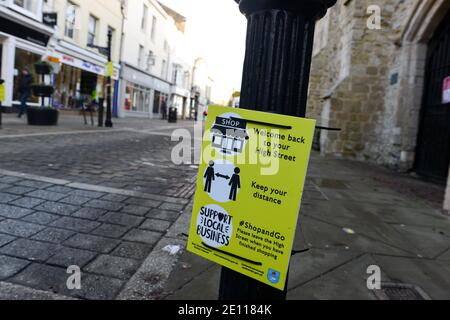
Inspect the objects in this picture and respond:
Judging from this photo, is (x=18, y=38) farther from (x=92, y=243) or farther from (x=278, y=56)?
(x=278, y=56)

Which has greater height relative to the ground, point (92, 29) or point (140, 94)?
point (92, 29)

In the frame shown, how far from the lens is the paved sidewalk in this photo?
2217 millimetres

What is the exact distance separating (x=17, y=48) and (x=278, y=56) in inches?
683

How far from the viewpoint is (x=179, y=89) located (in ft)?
138

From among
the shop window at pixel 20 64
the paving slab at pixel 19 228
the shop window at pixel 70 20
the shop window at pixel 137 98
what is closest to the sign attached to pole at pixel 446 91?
the paving slab at pixel 19 228

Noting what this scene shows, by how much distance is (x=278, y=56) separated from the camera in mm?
1243

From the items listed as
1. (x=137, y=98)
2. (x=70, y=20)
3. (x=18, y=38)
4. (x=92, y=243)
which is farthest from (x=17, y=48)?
(x=92, y=243)

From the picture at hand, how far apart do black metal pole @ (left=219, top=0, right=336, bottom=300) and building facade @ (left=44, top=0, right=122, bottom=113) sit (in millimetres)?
16730

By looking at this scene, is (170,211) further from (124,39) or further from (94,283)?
(124,39)

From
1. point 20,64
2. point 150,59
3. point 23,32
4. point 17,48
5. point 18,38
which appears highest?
point 150,59

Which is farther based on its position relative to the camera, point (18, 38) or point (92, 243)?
point (18, 38)
